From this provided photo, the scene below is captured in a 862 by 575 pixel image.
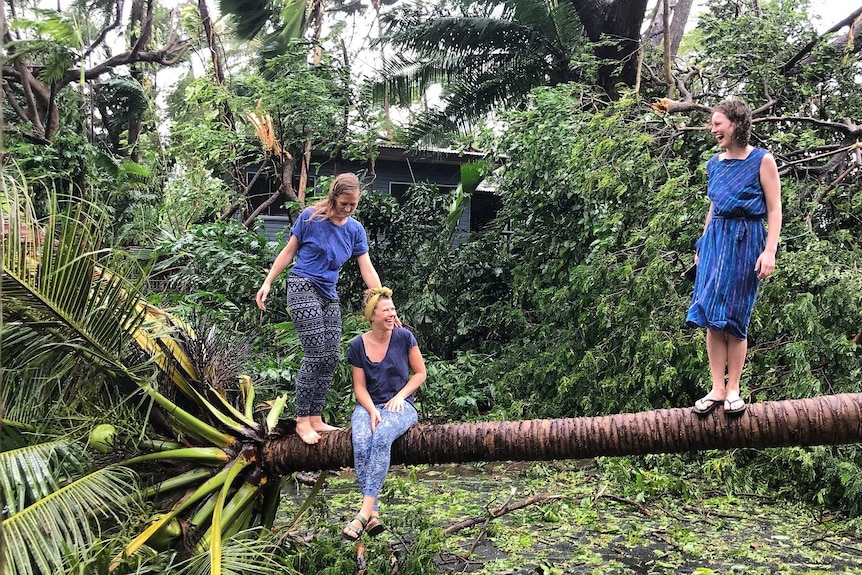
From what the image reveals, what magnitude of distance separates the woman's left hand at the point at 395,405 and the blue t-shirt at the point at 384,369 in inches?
3.7

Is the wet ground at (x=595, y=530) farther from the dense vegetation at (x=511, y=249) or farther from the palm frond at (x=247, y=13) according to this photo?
the palm frond at (x=247, y=13)

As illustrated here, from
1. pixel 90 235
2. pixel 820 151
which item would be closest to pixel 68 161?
pixel 90 235

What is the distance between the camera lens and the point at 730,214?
11.4ft

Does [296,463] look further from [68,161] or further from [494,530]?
[68,161]

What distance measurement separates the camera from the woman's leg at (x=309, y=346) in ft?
13.4

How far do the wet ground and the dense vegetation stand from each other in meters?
0.16

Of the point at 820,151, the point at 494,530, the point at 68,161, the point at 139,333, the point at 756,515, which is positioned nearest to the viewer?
the point at 139,333

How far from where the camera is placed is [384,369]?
13.4 feet

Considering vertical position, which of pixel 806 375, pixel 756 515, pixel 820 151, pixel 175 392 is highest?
pixel 820 151

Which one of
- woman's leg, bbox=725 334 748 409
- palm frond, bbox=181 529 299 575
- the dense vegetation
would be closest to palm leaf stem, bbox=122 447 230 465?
the dense vegetation

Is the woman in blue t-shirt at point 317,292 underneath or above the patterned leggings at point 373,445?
above

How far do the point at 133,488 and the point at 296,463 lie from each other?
0.85 m

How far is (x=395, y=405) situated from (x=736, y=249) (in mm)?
1929

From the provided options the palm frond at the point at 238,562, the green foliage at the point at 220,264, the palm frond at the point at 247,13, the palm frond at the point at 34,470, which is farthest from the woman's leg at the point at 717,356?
the palm frond at the point at 247,13
